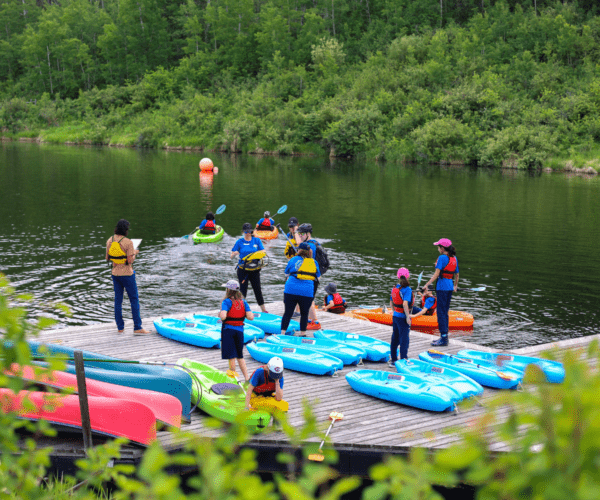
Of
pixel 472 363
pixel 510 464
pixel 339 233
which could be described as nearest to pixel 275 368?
pixel 472 363

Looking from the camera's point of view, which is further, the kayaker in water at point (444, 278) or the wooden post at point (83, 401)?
the kayaker in water at point (444, 278)

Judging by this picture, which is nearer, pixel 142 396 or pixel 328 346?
pixel 142 396

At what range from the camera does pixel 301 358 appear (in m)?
8.89

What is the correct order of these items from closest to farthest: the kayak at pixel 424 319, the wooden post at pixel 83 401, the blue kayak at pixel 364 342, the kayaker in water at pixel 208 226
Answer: the wooden post at pixel 83 401 < the blue kayak at pixel 364 342 < the kayak at pixel 424 319 < the kayaker in water at pixel 208 226

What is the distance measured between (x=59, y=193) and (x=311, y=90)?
127 ft

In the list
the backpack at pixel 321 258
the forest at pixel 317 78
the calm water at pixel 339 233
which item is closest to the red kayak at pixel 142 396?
the calm water at pixel 339 233

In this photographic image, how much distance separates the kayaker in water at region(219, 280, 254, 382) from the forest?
1652 inches

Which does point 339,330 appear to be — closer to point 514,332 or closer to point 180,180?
point 514,332

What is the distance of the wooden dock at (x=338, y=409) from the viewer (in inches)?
262

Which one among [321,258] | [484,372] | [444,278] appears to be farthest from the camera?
[321,258]

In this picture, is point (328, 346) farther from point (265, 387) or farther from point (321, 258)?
point (265, 387)

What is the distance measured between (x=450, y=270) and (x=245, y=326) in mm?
3803

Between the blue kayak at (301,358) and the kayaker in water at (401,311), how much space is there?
40.0 inches

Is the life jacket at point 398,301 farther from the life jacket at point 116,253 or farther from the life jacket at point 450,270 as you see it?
the life jacket at point 116,253
